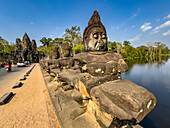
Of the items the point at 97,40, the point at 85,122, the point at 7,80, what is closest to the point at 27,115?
the point at 85,122

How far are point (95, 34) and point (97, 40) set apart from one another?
154 millimetres

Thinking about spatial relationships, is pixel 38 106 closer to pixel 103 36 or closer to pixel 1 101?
pixel 1 101

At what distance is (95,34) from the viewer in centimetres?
184

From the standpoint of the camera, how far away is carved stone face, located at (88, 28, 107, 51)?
1830 millimetres

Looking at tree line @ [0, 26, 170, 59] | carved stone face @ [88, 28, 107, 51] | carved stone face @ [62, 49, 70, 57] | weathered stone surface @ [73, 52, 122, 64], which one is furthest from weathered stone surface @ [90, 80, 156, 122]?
tree line @ [0, 26, 170, 59]

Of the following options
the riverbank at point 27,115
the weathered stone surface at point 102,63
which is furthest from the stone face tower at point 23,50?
the weathered stone surface at point 102,63

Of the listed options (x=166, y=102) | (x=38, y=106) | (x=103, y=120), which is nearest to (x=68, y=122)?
(x=103, y=120)

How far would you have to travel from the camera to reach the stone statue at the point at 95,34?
184cm

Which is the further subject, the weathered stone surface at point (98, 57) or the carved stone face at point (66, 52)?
the carved stone face at point (66, 52)

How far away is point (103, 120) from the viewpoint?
132 centimetres

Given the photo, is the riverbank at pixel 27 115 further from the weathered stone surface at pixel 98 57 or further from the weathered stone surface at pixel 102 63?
the weathered stone surface at pixel 98 57

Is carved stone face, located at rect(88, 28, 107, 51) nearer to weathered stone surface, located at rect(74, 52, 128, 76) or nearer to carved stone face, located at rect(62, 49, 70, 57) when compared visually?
weathered stone surface, located at rect(74, 52, 128, 76)

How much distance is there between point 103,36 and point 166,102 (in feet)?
16.8

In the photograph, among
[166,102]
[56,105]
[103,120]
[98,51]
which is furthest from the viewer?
[166,102]
